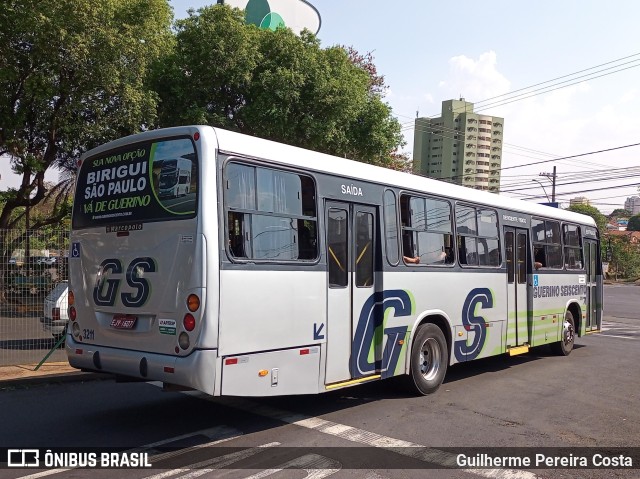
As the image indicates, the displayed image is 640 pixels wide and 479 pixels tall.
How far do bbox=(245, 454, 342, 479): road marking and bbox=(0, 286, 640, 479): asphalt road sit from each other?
18 millimetres

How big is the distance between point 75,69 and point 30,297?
6.21 metres

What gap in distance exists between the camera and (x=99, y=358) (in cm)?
628

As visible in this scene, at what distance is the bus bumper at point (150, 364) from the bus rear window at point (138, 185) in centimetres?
138

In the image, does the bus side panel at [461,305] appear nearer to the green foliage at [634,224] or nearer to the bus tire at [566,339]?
the bus tire at [566,339]

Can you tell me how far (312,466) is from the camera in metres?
5.37

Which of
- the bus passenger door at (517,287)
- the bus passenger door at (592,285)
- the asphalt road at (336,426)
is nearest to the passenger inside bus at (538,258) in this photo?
the bus passenger door at (517,287)

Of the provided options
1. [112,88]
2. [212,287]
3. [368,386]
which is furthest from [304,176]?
[112,88]

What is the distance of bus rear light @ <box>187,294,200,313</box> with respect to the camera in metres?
5.52

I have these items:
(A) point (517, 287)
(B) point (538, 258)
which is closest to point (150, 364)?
(A) point (517, 287)

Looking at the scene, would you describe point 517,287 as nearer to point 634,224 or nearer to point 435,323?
point 435,323

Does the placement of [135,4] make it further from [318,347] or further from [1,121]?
[318,347]

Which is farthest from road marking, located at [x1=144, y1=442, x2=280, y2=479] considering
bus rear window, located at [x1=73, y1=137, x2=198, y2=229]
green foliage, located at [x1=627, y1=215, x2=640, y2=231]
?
green foliage, located at [x1=627, y1=215, x2=640, y2=231]

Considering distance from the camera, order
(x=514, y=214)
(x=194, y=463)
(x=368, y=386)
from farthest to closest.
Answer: (x=514, y=214), (x=368, y=386), (x=194, y=463)

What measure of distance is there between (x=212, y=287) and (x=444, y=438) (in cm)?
307
